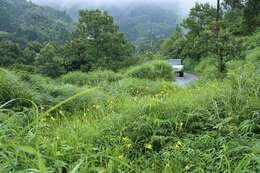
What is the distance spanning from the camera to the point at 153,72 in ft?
57.3

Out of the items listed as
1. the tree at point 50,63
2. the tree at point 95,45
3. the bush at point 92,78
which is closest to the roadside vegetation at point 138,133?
the bush at point 92,78

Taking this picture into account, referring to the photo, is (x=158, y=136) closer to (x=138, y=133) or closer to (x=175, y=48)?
(x=138, y=133)

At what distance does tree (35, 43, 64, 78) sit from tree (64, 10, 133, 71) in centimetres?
71

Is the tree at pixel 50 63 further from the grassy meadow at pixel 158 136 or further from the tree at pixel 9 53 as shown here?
the grassy meadow at pixel 158 136

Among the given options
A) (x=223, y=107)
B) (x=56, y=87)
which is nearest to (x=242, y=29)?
(x=56, y=87)

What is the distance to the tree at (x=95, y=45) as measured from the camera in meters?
23.9

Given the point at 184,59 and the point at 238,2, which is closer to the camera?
the point at 238,2

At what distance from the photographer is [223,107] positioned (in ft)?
14.2

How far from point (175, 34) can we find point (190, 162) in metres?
A: 39.1

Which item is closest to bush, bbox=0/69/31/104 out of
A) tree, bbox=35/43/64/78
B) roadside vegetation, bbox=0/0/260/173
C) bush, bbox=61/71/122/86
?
roadside vegetation, bbox=0/0/260/173

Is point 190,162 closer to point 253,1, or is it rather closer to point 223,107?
point 223,107

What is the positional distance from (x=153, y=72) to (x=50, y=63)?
851cm

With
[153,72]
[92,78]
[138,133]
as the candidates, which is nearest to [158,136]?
[138,133]

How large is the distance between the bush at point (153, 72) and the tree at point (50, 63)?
23.1 feet
